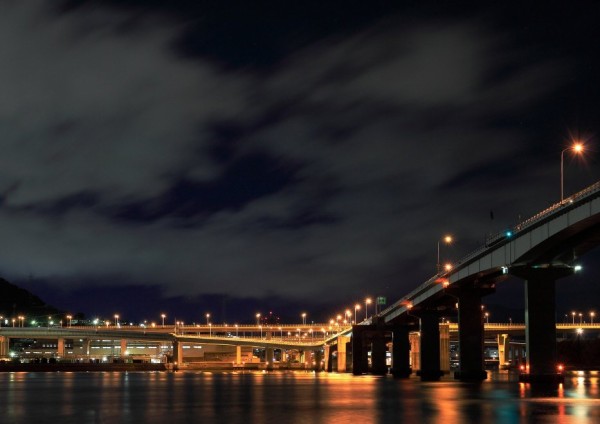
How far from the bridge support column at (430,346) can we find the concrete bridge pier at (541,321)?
42.0 metres

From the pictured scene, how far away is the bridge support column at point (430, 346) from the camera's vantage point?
13475 centimetres

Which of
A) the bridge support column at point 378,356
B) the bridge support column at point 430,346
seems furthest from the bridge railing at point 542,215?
the bridge support column at point 378,356

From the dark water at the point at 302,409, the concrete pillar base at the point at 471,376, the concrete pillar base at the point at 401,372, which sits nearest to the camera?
the dark water at the point at 302,409

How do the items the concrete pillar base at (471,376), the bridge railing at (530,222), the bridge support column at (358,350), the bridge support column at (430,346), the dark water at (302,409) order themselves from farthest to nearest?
the bridge support column at (358,350) < the bridge support column at (430,346) < the concrete pillar base at (471,376) < the bridge railing at (530,222) < the dark water at (302,409)

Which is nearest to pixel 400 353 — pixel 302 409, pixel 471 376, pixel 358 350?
pixel 358 350

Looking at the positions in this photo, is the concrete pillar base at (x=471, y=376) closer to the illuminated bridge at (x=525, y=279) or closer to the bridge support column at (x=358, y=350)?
the illuminated bridge at (x=525, y=279)

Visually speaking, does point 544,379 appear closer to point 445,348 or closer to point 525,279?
point 525,279

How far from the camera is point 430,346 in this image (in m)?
138

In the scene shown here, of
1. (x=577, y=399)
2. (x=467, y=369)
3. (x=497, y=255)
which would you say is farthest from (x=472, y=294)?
(x=577, y=399)

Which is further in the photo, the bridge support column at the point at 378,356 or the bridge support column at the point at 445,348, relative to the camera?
the bridge support column at the point at 445,348

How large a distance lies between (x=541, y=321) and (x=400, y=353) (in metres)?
Answer: 73.0

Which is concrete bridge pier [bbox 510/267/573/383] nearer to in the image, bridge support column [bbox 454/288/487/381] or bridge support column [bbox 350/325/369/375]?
bridge support column [bbox 454/288/487/381]

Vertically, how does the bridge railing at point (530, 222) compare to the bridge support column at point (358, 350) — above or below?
above

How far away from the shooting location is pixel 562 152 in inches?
3329
